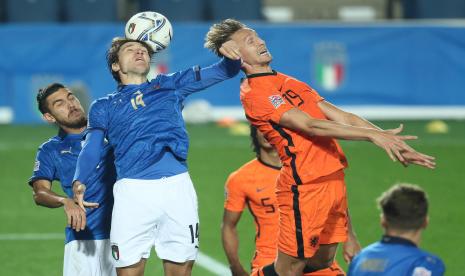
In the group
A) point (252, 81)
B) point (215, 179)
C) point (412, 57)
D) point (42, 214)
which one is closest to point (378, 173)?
point (215, 179)

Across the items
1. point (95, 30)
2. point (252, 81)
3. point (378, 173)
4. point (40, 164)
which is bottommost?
point (378, 173)

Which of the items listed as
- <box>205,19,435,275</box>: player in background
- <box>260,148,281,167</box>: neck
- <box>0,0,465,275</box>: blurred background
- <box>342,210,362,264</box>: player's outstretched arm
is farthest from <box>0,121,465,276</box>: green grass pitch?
<box>205,19,435,275</box>: player in background

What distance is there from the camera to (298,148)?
6.85 meters

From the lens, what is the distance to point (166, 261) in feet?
21.5

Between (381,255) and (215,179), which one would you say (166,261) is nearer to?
(381,255)

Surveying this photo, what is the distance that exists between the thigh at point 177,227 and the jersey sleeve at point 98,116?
1.89 ft

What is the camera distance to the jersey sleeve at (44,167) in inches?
279

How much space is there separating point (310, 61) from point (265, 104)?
43.0 feet

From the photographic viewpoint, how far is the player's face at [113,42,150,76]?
6762 mm

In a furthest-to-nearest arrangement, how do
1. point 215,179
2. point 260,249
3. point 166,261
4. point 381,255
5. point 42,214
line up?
1. point 215,179
2. point 42,214
3. point 260,249
4. point 166,261
5. point 381,255

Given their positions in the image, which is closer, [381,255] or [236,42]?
[381,255]

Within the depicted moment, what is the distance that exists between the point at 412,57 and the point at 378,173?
6.26 metres

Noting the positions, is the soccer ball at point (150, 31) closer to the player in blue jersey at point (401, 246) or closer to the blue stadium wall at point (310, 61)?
Answer: the player in blue jersey at point (401, 246)

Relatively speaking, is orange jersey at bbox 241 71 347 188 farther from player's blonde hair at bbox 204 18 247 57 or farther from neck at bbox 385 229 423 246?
neck at bbox 385 229 423 246
